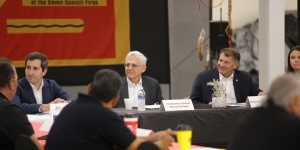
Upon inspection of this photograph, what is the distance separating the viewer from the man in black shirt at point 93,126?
280cm

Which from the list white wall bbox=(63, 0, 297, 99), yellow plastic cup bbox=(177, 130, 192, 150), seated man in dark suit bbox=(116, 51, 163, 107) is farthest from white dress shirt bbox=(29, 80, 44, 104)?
white wall bbox=(63, 0, 297, 99)

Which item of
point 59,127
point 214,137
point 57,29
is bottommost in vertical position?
point 214,137

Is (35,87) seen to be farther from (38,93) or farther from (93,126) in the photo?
(93,126)

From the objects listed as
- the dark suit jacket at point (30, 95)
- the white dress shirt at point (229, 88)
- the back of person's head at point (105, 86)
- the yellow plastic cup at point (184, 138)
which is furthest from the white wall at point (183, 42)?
the back of person's head at point (105, 86)

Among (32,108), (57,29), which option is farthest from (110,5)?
(32,108)

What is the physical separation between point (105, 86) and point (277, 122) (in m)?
0.91

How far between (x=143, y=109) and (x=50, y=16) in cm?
394

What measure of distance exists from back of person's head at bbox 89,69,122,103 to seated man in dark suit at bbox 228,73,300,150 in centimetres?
70

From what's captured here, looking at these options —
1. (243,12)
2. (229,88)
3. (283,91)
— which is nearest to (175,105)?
(229,88)

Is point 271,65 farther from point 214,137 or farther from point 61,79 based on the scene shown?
point 61,79

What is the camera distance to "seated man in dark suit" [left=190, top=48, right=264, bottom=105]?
5633 millimetres

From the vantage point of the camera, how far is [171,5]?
350 inches

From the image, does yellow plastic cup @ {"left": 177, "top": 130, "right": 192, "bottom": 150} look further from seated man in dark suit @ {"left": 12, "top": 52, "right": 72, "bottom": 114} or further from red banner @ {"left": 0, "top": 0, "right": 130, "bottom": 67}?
red banner @ {"left": 0, "top": 0, "right": 130, "bottom": 67}

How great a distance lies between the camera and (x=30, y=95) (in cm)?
529
